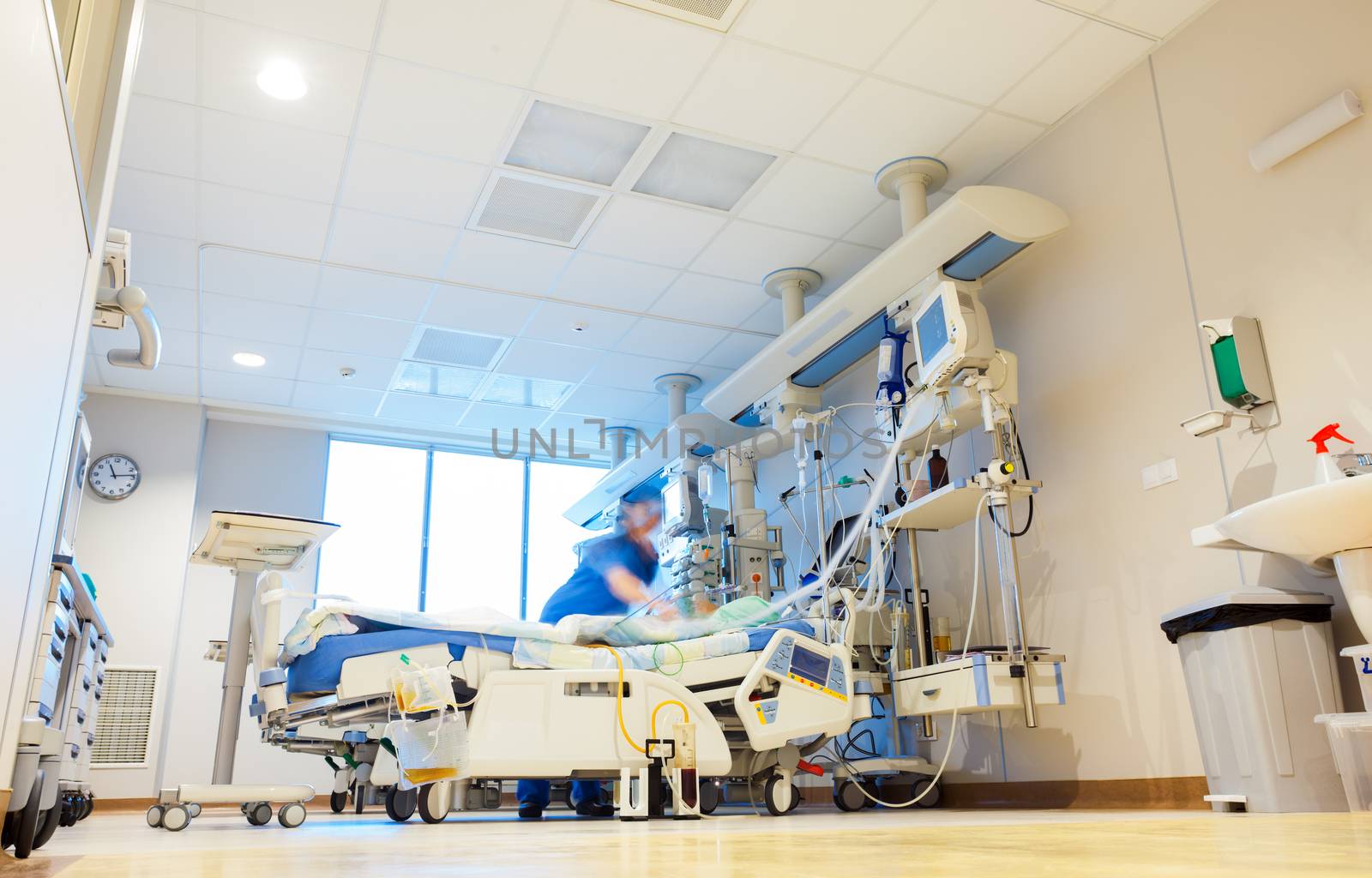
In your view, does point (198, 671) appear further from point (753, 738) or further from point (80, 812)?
point (753, 738)

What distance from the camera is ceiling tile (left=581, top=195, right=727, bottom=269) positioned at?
4.74m

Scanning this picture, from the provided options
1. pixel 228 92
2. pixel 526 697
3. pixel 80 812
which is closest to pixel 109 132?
pixel 526 697

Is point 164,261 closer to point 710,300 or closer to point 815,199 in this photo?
point 710,300

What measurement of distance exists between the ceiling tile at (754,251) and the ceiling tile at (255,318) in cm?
233

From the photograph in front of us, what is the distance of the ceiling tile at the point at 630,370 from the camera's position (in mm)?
6374

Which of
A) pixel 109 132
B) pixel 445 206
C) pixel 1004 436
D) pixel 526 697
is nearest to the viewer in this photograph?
pixel 109 132

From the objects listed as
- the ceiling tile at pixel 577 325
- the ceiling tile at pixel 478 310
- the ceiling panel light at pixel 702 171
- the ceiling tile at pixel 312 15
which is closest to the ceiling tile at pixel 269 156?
the ceiling tile at pixel 312 15

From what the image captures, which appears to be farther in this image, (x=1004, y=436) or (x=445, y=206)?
(x=445, y=206)

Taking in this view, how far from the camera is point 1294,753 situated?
2.65m

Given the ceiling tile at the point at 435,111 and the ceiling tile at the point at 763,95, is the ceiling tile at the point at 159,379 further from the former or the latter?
the ceiling tile at the point at 763,95

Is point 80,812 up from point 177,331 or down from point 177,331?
down

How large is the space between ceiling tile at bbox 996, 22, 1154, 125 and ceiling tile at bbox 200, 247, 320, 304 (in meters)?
3.50

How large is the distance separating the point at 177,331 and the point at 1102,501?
507cm

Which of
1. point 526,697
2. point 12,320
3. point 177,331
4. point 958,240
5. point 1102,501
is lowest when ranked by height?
point 526,697
